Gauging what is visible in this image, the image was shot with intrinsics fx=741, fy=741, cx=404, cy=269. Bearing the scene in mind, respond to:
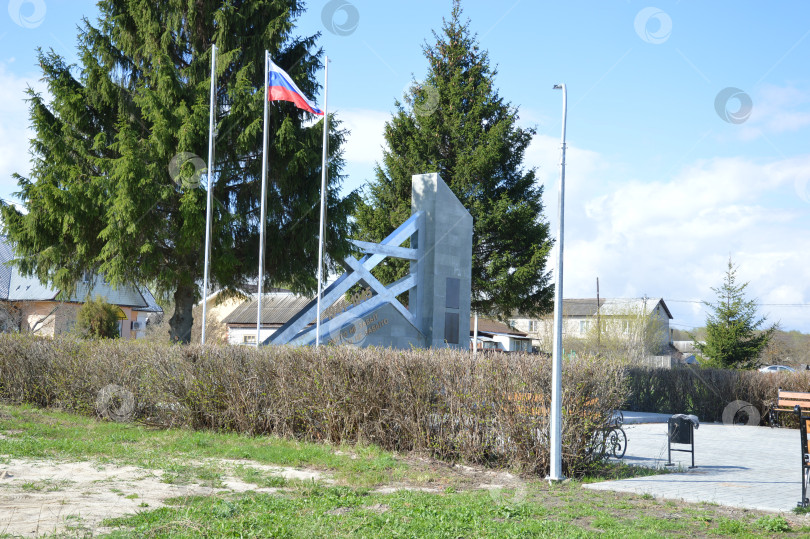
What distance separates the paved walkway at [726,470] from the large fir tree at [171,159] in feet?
38.2

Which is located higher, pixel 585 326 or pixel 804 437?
pixel 585 326

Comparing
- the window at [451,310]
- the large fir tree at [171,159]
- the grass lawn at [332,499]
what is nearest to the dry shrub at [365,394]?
the grass lawn at [332,499]

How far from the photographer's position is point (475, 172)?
109ft

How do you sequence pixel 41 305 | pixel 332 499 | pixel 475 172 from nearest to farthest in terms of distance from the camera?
1. pixel 332 499
2. pixel 475 172
3. pixel 41 305

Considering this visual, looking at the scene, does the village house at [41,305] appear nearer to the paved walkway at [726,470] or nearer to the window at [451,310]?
the window at [451,310]

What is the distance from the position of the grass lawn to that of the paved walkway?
577 millimetres

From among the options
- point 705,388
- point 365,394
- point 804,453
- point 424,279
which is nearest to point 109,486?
point 365,394

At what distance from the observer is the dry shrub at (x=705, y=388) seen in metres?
21.9

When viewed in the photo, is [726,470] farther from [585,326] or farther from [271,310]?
[585,326]

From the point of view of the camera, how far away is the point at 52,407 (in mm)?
16438

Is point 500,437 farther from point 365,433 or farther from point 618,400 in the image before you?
point 365,433

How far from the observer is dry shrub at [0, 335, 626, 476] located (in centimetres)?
995

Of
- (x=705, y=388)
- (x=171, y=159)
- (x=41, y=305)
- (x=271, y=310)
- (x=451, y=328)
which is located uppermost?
(x=171, y=159)

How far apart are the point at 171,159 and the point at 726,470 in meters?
15.9
